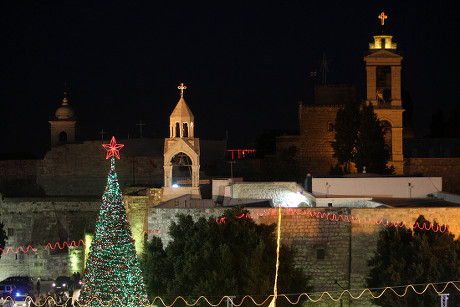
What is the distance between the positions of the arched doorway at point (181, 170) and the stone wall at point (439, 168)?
9544 mm

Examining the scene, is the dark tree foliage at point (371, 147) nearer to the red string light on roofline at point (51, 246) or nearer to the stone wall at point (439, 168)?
the stone wall at point (439, 168)

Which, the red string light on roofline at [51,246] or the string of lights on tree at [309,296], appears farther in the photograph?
the red string light on roofline at [51,246]

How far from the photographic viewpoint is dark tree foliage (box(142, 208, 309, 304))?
1861 centimetres

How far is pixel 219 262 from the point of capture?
1891cm

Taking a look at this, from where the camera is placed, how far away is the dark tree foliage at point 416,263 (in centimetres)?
1842

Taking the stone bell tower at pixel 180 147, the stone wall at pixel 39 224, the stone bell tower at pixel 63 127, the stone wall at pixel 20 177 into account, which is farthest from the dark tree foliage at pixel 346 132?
the stone bell tower at pixel 63 127

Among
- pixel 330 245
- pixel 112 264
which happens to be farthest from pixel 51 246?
pixel 330 245

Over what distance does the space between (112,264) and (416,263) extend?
7.22 meters

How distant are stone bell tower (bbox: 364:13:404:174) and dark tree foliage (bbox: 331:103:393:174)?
98cm

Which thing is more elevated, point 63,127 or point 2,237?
point 63,127

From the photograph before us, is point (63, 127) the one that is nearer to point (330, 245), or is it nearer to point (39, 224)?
point (39, 224)

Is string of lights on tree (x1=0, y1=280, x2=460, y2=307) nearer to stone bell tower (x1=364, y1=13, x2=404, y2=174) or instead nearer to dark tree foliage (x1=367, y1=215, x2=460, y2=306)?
dark tree foliage (x1=367, y1=215, x2=460, y2=306)

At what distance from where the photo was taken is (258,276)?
18594mm

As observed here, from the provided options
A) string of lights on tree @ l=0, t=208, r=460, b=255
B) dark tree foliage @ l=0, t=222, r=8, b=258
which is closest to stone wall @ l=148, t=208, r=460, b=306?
string of lights on tree @ l=0, t=208, r=460, b=255
